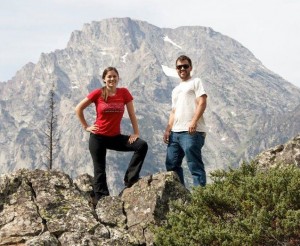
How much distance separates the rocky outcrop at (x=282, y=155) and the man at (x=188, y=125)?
236 centimetres

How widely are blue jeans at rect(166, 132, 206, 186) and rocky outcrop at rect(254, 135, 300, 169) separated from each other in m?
2.24

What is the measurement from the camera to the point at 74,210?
973cm

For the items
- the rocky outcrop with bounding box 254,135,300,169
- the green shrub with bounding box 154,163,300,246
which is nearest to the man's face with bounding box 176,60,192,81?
the green shrub with bounding box 154,163,300,246

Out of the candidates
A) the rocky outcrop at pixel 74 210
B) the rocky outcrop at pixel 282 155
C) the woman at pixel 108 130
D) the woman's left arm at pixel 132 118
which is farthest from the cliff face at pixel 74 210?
the rocky outcrop at pixel 282 155

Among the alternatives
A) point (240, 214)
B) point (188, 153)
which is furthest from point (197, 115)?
point (240, 214)

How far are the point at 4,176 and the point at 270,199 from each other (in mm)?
5836

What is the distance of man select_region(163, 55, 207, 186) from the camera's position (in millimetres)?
11289

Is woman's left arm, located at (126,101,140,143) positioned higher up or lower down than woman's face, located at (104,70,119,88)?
lower down

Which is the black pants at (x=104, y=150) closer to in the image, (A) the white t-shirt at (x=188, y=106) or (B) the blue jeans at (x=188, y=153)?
(B) the blue jeans at (x=188, y=153)

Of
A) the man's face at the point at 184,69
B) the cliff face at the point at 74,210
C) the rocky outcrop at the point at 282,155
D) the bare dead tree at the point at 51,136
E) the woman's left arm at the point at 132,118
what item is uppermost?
the man's face at the point at 184,69

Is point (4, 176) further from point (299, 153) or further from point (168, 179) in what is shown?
point (299, 153)

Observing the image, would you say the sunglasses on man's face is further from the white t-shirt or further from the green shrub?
the green shrub

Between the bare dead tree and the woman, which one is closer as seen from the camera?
the woman

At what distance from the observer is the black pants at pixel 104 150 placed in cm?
1102
